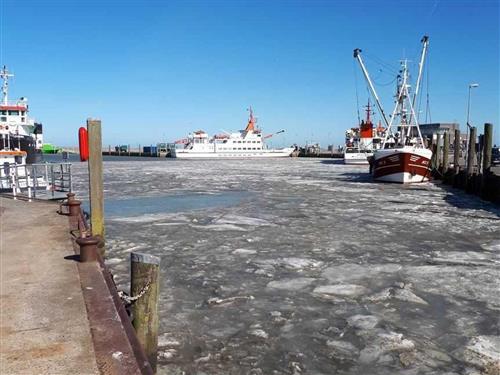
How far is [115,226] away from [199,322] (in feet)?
21.5

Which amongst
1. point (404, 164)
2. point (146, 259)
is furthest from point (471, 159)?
point (146, 259)

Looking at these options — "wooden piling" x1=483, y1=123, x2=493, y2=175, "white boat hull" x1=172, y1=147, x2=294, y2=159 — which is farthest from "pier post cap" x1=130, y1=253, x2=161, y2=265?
"white boat hull" x1=172, y1=147, x2=294, y2=159

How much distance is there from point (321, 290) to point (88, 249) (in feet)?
10.1

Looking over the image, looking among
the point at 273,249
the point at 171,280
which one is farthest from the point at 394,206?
the point at 171,280

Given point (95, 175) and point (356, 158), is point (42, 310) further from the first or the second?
point (356, 158)

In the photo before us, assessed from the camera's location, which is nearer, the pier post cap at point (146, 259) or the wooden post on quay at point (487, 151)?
the pier post cap at point (146, 259)

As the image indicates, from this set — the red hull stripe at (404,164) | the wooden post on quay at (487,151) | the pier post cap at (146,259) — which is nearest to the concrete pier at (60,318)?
the pier post cap at (146,259)

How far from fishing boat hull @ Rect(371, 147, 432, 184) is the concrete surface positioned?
853 inches

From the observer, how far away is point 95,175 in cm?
746

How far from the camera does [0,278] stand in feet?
17.6

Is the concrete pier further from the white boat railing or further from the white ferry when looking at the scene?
the white ferry

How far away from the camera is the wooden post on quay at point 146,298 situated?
165 inches

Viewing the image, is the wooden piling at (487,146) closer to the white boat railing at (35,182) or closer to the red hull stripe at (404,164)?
the red hull stripe at (404,164)

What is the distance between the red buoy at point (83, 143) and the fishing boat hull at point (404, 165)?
21.5m
